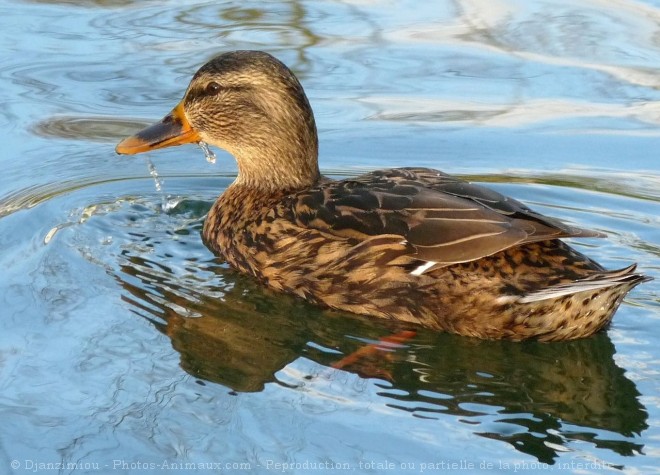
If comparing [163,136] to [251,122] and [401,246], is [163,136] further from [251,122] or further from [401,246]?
[401,246]

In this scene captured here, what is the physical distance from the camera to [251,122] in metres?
7.98

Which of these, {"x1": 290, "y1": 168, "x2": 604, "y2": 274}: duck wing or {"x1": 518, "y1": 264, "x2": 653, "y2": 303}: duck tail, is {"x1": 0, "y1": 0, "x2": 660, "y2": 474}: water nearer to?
{"x1": 518, "y1": 264, "x2": 653, "y2": 303}: duck tail

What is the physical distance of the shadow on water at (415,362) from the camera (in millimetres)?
5699

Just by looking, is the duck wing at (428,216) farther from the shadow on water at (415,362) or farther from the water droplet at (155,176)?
→ the water droplet at (155,176)

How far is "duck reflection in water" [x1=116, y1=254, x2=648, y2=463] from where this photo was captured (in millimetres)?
5707

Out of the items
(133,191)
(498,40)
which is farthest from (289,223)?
(498,40)

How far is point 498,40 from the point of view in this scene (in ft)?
36.4

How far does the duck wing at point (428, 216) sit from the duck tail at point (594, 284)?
235 millimetres

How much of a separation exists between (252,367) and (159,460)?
0.98 m

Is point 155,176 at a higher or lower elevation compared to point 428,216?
lower

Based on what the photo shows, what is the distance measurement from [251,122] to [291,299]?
56.8 inches

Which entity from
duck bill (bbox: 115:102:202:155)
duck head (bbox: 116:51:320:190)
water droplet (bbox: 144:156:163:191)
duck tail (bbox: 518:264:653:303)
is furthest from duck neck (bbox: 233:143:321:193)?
duck tail (bbox: 518:264:653:303)

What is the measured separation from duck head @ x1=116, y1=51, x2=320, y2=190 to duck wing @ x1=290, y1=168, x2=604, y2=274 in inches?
24.5

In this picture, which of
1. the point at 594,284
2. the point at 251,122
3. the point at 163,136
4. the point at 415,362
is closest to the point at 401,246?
the point at 415,362
